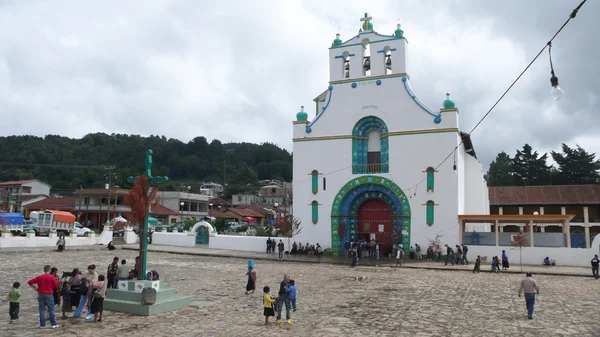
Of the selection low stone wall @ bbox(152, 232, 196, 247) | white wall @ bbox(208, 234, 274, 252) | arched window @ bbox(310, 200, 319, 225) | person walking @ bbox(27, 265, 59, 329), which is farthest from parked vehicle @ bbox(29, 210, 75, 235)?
person walking @ bbox(27, 265, 59, 329)

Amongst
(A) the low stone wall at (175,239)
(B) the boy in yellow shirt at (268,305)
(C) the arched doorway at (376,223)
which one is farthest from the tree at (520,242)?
(A) the low stone wall at (175,239)

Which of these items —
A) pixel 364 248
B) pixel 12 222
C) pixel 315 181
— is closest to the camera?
pixel 364 248

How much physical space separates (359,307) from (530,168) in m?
60.0

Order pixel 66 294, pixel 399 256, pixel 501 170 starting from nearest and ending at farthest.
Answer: pixel 66 294
pixel 399 256
pixel 501 170

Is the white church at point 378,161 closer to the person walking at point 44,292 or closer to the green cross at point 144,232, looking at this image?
the green cross at point 144,232

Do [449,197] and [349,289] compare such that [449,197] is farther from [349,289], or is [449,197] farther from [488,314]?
[488,314]

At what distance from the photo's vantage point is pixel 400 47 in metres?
27.8

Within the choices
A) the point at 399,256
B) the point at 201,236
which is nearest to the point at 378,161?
the point at 399,256

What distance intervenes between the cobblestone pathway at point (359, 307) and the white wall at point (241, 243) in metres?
10.1

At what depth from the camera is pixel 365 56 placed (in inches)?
1151

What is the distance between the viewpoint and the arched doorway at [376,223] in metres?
28.0

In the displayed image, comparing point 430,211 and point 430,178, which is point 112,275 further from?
point 430,178

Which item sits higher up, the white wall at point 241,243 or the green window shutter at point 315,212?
the green window shutter at point 315,212

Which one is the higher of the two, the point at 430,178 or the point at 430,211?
the point at 430,178
